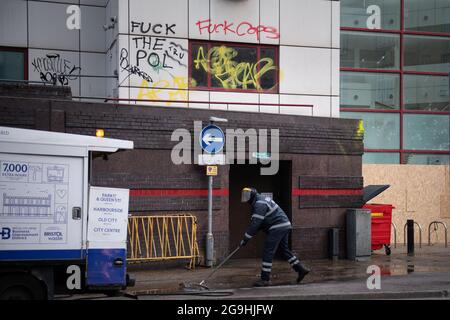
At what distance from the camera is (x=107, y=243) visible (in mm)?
11031

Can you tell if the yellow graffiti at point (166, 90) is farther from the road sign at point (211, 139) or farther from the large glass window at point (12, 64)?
the large glass window at point (12, 64)

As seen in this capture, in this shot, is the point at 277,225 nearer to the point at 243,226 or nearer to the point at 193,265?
the point at 193,265

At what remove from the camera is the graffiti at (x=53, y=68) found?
1880 cm

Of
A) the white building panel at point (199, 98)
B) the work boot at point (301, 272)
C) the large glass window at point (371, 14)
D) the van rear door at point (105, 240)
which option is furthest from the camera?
the large glass window at point (371, 14)

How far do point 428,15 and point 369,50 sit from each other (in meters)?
2.42

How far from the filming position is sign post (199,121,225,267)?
16.4 meters

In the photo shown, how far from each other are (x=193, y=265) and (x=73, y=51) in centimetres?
667

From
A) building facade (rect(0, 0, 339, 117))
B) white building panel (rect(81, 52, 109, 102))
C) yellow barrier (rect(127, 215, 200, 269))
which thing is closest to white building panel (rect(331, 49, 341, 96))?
building facade (rect(0, 0, 339, 117))

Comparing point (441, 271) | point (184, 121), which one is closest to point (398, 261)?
point (441, 271)

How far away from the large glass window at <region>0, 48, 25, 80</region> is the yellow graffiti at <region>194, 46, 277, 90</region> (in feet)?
14.6

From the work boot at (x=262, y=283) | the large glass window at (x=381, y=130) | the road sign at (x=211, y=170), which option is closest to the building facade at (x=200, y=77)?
the road sign at (x=211, y=170)

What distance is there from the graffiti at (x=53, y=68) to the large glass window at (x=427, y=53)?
11037 millimetres

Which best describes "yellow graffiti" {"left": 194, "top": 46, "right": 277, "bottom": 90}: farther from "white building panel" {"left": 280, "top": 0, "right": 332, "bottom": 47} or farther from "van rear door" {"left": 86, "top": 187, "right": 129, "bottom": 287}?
"van rear door" {"left": 86, "top": 187, "right": 129, "bottom": 287}

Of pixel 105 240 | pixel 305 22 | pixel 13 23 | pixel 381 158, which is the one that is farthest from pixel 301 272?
pixel 381 158
